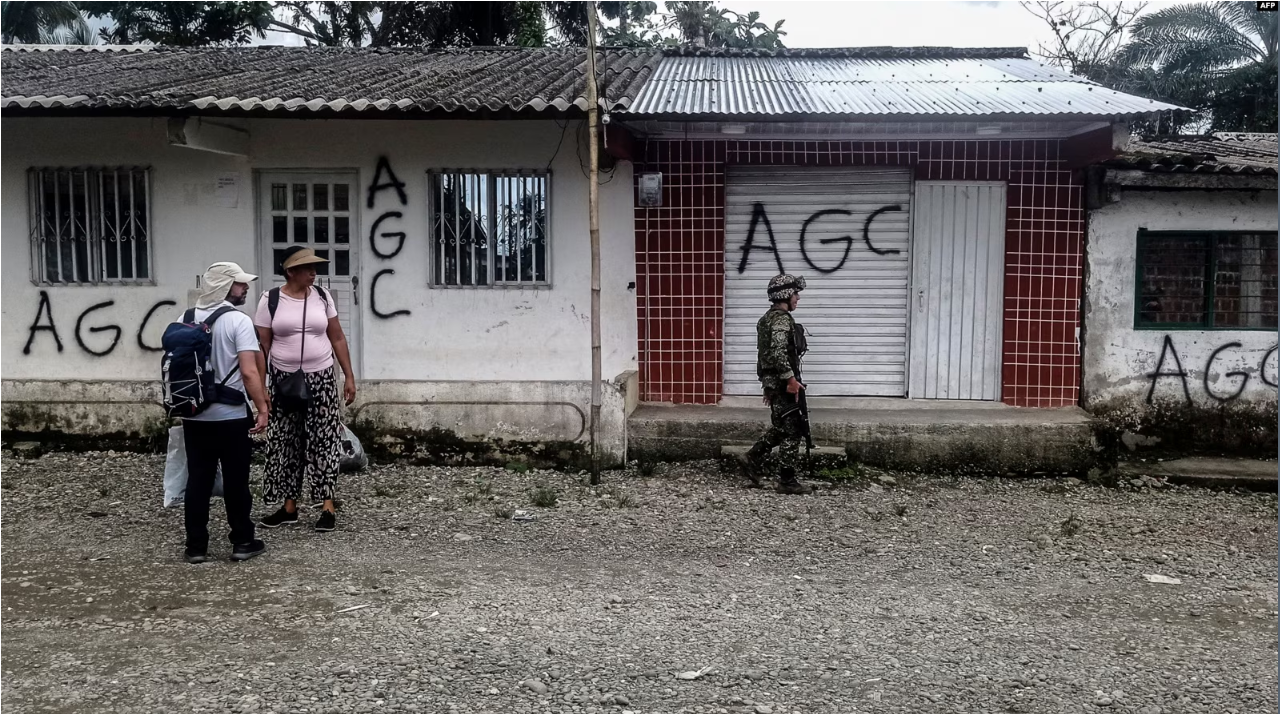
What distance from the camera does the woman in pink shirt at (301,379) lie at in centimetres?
556

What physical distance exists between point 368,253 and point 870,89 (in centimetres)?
434

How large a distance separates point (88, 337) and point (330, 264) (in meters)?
2.02

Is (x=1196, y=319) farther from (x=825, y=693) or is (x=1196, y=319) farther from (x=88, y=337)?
(x=88, y=337)

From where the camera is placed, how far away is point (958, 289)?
830 centimetres

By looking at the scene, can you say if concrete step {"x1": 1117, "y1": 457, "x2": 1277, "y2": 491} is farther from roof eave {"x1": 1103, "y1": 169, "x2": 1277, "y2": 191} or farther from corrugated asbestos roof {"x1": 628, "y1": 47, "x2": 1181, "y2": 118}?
corrugated asbestos roof {"x1": 628, "y1": 47, "x2": 1181, "y2": 118}

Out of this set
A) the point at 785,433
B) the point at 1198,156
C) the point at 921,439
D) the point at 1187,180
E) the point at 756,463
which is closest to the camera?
the point at 785,433

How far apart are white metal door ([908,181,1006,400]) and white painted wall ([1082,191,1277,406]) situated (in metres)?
0.73

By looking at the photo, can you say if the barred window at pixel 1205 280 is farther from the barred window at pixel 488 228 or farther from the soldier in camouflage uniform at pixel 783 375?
the barred window at pixel 488 228

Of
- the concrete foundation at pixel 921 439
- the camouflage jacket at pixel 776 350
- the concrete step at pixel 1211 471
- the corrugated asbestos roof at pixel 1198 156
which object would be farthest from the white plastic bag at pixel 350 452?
the corrugated asbestos roof at pixel 1198 156

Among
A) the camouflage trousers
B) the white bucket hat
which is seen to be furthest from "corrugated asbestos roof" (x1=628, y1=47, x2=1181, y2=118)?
the white bucket hat

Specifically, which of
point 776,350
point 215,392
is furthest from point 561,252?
point 215,392

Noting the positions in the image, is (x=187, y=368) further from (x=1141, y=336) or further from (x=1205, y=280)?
(x=1205, y=280)

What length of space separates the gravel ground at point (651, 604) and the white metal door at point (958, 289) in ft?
4.87

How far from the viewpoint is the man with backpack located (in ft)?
15.7
